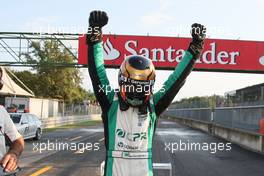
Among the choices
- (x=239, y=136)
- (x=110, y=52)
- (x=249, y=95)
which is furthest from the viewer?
(x=110, y=52)

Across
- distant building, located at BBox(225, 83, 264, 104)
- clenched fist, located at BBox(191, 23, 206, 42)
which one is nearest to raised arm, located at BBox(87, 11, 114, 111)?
clenched fist, located at BBox(191, 23, 206, 42)

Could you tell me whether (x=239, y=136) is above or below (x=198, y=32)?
below

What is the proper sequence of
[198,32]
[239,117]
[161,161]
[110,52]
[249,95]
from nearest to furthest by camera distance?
[198,32], [161,161], [239,117], [249,95], [110,52]

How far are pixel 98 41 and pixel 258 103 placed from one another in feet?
56.7

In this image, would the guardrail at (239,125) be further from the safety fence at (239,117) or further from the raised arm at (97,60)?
the raised arm at (97,60)

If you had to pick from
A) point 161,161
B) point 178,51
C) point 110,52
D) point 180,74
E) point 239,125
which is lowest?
point 161,161

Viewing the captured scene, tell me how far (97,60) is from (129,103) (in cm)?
41

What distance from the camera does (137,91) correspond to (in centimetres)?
330

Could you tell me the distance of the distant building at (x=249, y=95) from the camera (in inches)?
810

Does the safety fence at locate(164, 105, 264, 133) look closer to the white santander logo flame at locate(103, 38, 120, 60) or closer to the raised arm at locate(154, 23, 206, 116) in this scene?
the white santander logo flame at locate(103, 38, 120, 60)

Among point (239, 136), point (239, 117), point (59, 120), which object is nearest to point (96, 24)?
point (239, 136)

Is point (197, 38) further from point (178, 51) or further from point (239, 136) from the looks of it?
point (178, 51)

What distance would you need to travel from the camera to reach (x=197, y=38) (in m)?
3.54

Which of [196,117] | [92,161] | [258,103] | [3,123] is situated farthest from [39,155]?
[196,117]
